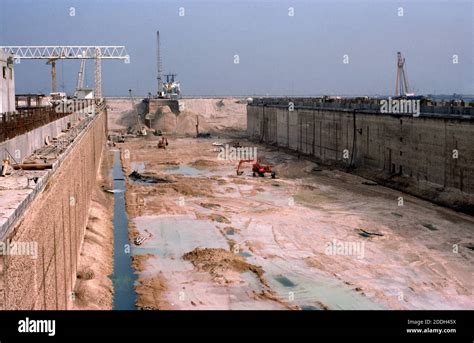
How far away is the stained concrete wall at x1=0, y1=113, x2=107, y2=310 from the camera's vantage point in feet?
28.6

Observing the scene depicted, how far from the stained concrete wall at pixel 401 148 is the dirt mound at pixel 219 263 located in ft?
47.9

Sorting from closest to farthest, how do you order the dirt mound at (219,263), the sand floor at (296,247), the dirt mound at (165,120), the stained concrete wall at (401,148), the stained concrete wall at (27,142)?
1. the stained concrete wall at (27,142)
2. the sand floor at (296,247)
3. the dirt mound at (219,263)
4. the stained concrete wall at (401,148)
5. the dirt mound at (165,120)

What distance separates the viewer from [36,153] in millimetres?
19016

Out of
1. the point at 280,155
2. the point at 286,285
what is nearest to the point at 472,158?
the point at 286,285

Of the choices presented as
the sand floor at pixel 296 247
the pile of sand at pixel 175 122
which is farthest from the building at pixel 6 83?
the pile of sand at pixel 175 122

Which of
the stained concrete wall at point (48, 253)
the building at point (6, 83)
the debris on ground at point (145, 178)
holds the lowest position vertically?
the debris on ground at point (145, 178)

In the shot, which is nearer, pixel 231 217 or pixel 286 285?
pixel 286 285

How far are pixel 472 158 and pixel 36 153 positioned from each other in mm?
23235

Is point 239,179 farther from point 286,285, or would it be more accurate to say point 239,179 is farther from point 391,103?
point 286,285

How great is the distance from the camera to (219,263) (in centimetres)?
2228

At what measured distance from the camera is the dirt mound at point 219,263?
21.1 meters

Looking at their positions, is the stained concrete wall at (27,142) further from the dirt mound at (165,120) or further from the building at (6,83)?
the dirt mound at (165,120)

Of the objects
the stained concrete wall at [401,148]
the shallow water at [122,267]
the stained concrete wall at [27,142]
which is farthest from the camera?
the stained concrete wall at [401,148]
